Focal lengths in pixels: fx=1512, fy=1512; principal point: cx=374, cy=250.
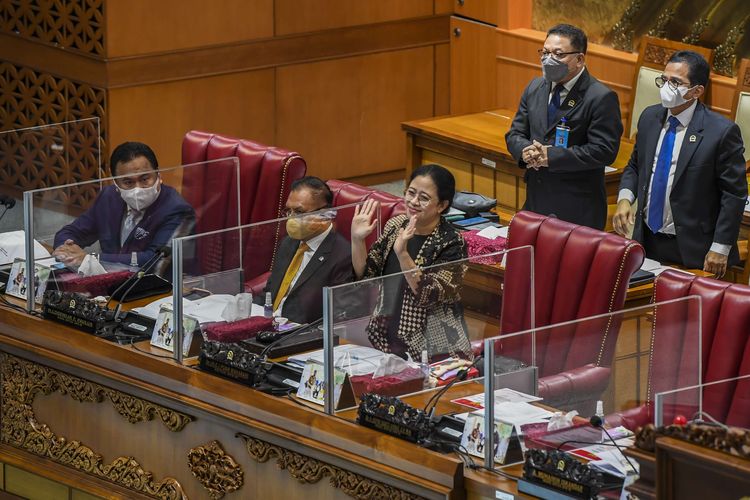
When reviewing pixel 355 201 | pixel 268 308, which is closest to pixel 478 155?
pixel 355 201

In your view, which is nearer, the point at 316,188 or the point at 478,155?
the point at 316,188

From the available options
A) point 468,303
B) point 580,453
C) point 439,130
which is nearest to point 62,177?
point 439,130

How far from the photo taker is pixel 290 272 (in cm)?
464

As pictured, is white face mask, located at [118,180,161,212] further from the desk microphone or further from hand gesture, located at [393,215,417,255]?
hand gesture, located at [393,215,417,255]

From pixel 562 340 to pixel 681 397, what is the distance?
0.56 m

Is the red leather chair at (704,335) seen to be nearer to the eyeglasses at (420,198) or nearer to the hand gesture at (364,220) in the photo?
the eyeglasses at (420,198)

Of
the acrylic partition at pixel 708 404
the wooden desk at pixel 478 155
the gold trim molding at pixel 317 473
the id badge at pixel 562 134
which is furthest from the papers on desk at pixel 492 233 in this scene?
the acrylic partition at pixel 708 404

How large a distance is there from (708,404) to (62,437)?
218cm

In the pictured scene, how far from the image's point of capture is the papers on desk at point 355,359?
13.1 ft

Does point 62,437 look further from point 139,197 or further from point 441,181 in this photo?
point 441,181

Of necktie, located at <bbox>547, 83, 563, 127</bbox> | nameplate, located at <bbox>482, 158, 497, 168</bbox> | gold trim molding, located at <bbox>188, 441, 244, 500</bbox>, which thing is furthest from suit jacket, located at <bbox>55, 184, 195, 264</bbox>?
nameplate, located at <bbox>482, 158, 497, 168</bbox>

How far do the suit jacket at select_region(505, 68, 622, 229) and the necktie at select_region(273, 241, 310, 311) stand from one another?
132cm

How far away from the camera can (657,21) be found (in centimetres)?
762

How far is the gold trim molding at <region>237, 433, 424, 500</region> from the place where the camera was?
381 centimetres
